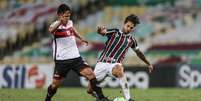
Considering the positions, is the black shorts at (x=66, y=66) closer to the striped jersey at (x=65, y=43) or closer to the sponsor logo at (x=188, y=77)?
the striped jersey at (x=65, y=43)

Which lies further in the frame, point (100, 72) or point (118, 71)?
point (100, 72)

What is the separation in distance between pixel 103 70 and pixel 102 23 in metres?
16.7

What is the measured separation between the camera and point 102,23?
94.6ft

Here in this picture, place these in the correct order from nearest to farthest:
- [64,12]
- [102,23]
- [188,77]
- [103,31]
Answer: [64,12] < [103,31] < [188,77] < [102,23]

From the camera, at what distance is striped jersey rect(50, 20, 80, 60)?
39.5 feet

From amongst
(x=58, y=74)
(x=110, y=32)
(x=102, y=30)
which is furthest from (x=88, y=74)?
(x=102, y=30)

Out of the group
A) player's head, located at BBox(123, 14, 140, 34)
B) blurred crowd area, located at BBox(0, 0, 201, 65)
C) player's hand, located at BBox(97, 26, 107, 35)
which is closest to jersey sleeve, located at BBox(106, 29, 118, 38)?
player's hand, located at BBox(97, 26, 107, 35)

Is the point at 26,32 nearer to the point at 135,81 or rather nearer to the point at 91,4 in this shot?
the point at 91,4

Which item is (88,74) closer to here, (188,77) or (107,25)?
(188,77)

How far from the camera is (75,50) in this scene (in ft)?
40.1

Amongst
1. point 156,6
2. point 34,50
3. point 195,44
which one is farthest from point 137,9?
point 34,50

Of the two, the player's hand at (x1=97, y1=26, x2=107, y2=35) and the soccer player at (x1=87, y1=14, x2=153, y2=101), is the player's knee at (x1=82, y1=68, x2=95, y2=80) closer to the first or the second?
the soccer player at (x1=87, y1=14, x2=153, y2=101)

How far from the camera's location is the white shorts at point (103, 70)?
12.2 m

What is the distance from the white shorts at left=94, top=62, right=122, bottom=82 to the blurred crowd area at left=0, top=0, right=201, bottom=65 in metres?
14.7
